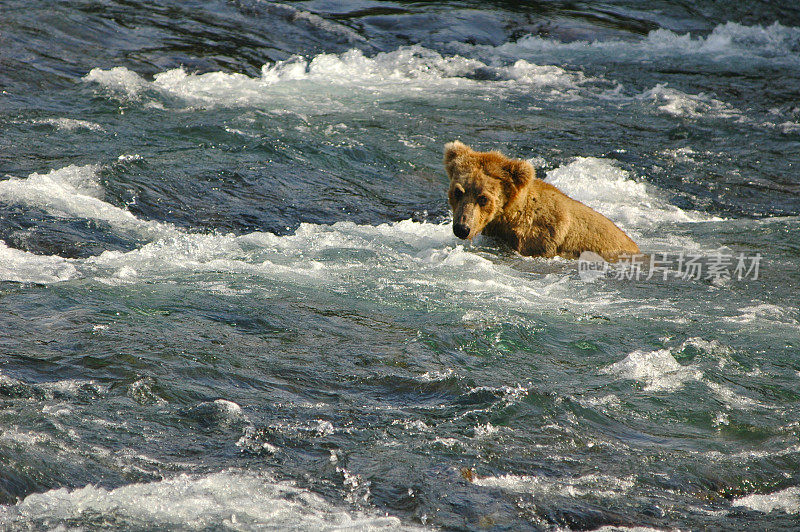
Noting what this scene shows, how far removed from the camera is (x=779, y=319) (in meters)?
6.05

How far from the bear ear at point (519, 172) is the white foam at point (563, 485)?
3705 mm

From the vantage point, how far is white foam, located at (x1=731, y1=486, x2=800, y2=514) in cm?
361

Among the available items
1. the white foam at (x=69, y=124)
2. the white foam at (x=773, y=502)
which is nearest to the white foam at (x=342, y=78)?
the white foam at (x=69, y=124)

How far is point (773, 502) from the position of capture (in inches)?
144

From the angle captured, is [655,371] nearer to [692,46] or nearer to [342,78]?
[342,78]

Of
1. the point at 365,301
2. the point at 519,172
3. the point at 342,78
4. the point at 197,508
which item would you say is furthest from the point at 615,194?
the point at 197,508

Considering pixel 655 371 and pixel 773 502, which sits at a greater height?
pixel 655 371

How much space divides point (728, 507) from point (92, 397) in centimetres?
310

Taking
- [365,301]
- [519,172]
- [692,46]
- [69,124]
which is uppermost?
[692,46]

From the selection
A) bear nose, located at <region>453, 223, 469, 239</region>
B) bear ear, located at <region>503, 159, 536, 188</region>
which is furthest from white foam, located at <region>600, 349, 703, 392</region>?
bear ear, located at <region>503, 159, 536, 188</region>

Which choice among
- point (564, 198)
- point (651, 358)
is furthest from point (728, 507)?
point (564, 198)

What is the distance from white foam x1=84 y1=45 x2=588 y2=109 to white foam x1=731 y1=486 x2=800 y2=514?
9.10m

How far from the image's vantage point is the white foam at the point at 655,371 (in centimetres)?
482

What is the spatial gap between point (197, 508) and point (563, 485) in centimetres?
159
